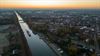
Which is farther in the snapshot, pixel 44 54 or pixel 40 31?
pixel 40 31

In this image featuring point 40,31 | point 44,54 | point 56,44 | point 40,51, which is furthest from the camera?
point 40,31

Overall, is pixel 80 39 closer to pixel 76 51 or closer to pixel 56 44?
pixel 56 44

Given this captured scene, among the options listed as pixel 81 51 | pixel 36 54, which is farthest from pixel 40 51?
pixel 81 51

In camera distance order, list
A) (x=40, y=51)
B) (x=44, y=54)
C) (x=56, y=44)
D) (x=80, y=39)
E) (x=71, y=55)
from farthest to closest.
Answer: (x=80, y=39) < (x=56, y=44) < (x=40, y=51) < (x=44, y=54) < (x=71, y=55)

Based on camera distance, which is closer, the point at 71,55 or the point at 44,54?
the point at 71,55

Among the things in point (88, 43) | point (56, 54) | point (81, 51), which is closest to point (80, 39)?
point (88, 43)

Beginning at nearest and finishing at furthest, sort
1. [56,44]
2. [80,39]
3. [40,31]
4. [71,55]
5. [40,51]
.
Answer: [71,55] → [40,51] → [56,44] → [80,39] → [40,31]

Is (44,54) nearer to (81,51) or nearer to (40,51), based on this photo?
(40,51)

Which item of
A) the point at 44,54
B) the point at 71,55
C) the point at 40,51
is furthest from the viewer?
the point at 40,51
